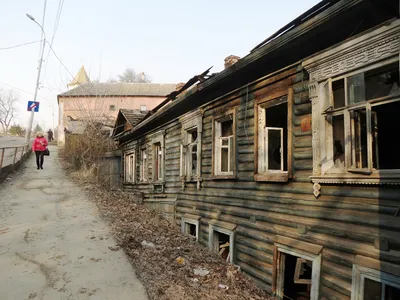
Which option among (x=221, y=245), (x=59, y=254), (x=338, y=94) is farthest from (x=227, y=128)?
(x=59, y=254)

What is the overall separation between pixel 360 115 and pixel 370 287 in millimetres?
2372

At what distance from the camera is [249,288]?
20.4ft

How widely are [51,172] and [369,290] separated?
18.6 metres

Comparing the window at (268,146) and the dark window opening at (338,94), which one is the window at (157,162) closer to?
the window at (268,146)

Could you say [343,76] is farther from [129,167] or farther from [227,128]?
[129,167]

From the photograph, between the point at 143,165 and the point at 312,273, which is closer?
the point at 312,273

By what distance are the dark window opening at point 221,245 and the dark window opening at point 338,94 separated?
4459 millimetres

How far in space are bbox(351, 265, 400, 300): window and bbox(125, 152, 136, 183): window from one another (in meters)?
13.8

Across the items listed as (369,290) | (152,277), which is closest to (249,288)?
(152,277)

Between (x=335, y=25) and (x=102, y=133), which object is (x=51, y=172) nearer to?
(x=102, y=133)

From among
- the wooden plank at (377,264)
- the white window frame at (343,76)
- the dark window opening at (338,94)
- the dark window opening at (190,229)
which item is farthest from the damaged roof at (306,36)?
the dark window opening at (190,229)

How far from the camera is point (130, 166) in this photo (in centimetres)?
1809

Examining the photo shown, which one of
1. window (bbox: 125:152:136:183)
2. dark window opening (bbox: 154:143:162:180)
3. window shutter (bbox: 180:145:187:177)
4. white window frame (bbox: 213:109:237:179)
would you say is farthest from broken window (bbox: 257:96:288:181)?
window (bbox: 125:152:136:183)

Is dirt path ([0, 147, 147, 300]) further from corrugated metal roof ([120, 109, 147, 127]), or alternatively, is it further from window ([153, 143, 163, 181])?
corrugated metal roof ([120, 109, 147, 127])
